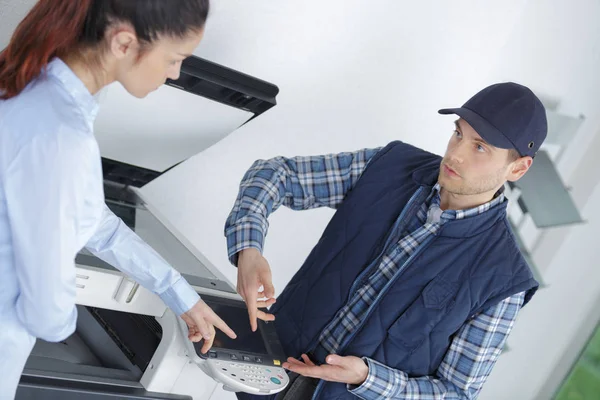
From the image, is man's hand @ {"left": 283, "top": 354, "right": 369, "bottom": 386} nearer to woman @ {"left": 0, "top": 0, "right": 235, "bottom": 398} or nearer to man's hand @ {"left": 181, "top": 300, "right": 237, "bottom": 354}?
man's hand @ {"left": 181, "top": 300, "right": 237, "bottom": 354}

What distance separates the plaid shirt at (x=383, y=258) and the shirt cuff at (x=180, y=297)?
313mm

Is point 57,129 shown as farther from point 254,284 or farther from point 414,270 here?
point 414,270

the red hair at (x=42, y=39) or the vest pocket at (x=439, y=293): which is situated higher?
the red hair at (x=42, y=39)

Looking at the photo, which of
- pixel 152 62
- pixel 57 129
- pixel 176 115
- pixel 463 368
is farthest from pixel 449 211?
pixel 57 129

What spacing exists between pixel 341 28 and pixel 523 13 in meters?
0.71

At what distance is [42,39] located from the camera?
0.95 metres

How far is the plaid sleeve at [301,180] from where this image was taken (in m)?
1.68

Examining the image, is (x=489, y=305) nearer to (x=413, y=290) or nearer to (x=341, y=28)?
A: (x=413, y=290)

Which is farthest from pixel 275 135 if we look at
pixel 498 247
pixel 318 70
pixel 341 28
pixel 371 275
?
pixel 498 247

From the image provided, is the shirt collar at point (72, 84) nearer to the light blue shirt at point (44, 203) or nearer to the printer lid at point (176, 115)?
the light blue shirt at point (44, 203)

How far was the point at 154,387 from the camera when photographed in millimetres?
1404

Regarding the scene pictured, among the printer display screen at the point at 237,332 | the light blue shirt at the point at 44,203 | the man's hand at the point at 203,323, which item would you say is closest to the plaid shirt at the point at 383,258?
the printer display screen at the point at 237,332

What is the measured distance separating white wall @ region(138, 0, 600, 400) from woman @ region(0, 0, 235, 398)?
0.97 m

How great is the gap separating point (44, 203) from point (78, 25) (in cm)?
25
